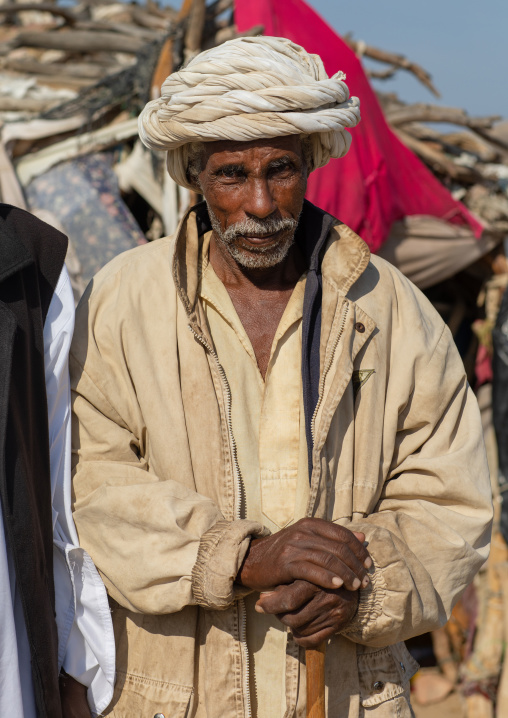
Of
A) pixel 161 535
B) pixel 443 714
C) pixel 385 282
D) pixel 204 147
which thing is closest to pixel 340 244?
pixel 385 282

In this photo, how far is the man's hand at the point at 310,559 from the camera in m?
1.95

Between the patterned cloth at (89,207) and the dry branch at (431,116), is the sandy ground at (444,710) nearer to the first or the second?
the patterned cloth at (89,207)

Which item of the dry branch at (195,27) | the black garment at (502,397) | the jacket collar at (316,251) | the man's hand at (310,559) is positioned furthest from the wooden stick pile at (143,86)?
the man's hand at (310,559)

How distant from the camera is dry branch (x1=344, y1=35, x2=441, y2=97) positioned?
580 centimetres

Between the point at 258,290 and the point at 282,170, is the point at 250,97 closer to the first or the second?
the point at 282,170

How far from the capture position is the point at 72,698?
86.5 inches

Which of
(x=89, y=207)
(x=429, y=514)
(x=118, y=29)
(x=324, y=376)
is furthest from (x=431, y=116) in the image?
(x=429, y=514)

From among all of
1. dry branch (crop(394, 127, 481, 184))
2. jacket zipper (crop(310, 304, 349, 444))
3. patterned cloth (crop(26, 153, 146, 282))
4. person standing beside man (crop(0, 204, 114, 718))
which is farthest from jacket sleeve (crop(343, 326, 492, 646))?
dry branch (crop(394, 127, 481, 184))

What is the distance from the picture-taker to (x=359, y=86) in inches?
175

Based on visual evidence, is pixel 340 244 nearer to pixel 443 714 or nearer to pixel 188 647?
pixel 188 647

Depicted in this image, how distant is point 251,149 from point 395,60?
430 centimetres

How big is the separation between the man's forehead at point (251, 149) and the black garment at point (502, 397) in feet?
9.57

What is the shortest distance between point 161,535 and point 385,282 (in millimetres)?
949

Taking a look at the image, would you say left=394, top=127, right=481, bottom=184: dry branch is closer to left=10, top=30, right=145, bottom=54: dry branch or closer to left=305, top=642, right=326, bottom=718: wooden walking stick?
left=10, top=30, right=145, bottom=54: dry branch
